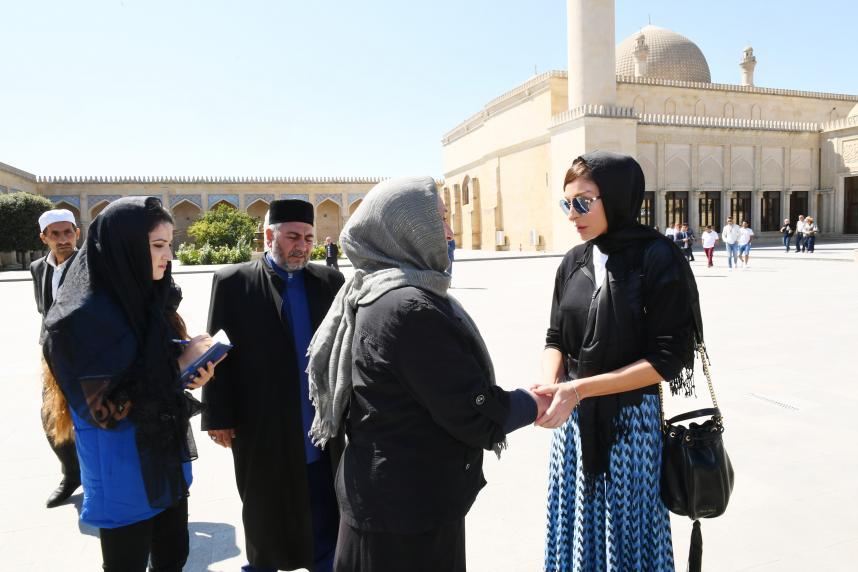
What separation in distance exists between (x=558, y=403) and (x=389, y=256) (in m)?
0.57

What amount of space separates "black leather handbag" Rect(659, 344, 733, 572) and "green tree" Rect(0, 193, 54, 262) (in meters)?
26.2

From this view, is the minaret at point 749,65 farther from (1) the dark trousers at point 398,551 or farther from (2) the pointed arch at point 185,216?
(1) the dark trousers at point 398,551

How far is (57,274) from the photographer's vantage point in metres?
2.77

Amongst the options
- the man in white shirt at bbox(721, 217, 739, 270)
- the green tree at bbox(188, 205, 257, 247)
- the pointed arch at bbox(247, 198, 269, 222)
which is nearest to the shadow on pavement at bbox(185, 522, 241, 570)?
the man in white shirt at bbox(721, 217, 739, 270)

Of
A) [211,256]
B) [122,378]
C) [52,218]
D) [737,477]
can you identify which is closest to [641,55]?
[211,256]

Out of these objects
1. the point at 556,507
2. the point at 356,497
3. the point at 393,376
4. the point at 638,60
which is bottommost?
the point at 556,507

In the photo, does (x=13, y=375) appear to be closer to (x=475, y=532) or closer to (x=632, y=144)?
(x=475, y=532)

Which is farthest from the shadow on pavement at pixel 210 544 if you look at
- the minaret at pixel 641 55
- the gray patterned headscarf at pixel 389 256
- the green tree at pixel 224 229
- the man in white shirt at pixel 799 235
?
the minaret at pixel 641 55

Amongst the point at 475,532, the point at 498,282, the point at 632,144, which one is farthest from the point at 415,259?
the point at 632,144

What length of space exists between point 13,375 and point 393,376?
5.36 m

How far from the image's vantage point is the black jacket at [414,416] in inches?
45.5

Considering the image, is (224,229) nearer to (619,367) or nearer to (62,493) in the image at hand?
(62,493)

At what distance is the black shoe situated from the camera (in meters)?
2.70

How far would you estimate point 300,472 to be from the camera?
6.65 ft
